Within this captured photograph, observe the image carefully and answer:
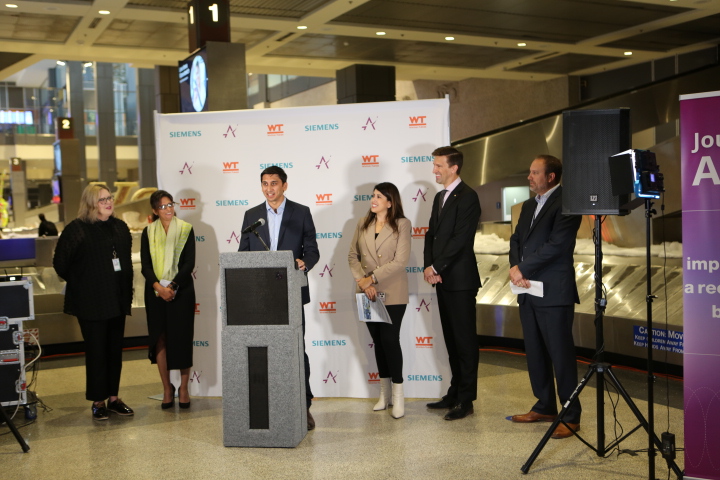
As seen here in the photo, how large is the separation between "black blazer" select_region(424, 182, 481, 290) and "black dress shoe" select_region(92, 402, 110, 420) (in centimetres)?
284

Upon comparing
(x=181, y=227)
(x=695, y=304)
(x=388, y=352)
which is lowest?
(x=388, y=352)

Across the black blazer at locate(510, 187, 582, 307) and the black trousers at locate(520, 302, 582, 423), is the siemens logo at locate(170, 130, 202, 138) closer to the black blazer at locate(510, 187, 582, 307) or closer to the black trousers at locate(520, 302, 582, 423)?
the black blazer at locate(510, 187, 582, 307)

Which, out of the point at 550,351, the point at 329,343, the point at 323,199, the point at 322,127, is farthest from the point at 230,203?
the point at 550,351

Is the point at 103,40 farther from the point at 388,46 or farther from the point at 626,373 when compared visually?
the point at 626,373

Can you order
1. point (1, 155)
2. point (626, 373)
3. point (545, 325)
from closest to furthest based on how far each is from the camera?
point (545, 325)
point (626, 373)
point (1, 155)

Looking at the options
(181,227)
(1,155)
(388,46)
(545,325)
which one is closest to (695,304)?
(545,325)

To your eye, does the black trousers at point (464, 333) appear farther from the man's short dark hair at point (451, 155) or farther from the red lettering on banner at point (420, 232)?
the man's short dark hair at point (451, 155)

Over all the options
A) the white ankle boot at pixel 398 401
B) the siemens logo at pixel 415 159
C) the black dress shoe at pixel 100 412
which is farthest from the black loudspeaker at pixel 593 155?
the black dress shoe at pixel 100 412

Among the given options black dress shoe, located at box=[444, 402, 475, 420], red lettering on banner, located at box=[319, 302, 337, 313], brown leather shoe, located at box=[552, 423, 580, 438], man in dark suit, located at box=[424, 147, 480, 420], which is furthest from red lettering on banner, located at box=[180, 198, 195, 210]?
brown leather shoe, located at box=[552, 423, 580, 438]

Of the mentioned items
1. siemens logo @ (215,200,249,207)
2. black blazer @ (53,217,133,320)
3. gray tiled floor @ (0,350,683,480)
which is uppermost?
siemens logo @ (215,200,249,207)

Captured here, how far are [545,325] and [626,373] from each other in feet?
7.53

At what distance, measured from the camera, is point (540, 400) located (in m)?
5.15

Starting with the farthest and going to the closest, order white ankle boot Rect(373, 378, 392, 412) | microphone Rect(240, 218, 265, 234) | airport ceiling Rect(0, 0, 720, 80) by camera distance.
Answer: airport ceiling Rect(0, 0, 720, 80), white ankle boot Rect(373, 378, 392, 412), microphone Rect(240, 218, 265, 234)

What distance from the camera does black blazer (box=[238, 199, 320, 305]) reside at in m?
5.21
